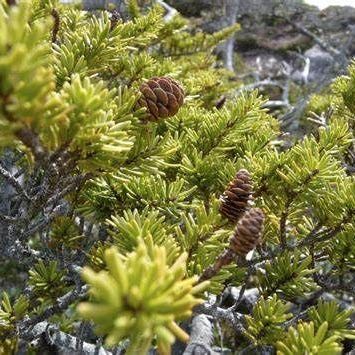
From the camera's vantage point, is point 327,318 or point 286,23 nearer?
point 327,318

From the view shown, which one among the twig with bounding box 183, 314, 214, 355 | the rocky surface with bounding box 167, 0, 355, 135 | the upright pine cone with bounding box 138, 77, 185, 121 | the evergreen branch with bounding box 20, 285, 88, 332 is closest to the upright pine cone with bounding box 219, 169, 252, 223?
the upright pine cone with bounding box 138, 77, 185, 121

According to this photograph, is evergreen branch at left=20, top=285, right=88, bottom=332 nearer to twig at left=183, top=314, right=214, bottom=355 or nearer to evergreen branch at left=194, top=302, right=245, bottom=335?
evergreen branch at left=194, top=302, right=245, bottom=335

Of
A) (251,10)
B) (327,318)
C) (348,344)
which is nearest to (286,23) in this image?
(251,10)

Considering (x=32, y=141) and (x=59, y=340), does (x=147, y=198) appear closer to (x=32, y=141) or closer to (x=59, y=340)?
(x=32, y=141)

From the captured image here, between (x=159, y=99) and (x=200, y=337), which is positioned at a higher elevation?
(x=159, y=99)

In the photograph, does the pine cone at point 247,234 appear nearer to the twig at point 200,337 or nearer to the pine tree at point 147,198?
the pine tree at point 147,198

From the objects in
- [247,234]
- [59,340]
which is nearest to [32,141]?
[247,234]

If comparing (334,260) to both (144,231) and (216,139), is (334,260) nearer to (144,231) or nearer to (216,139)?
(216,139)

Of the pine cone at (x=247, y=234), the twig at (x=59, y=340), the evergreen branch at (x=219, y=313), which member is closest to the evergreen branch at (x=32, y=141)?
the pine cone at (x=247, y=234)
